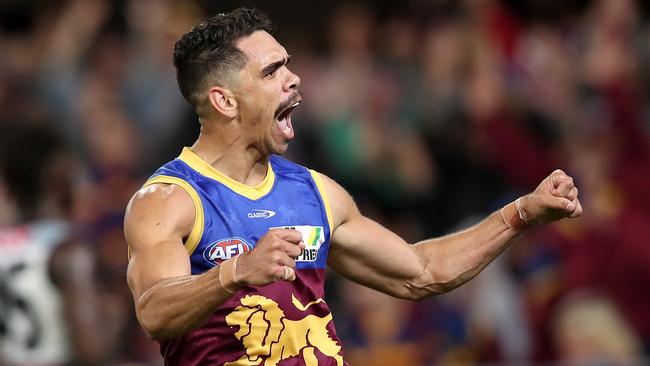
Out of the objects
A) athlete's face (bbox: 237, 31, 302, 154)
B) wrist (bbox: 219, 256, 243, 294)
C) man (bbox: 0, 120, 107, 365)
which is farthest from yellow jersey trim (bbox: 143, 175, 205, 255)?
man (bbox: 0, 120, 107, 365)

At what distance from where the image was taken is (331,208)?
4957mm

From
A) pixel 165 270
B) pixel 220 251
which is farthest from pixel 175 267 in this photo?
pixel 220 251

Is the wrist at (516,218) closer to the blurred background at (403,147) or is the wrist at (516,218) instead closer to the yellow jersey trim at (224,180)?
the yellow jersey trim at (224,180)

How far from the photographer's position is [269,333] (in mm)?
4598

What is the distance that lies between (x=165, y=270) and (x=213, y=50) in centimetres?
90

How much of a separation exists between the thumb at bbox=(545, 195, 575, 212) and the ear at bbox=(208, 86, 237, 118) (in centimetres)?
118

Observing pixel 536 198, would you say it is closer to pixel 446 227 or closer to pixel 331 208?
pixel 331 208

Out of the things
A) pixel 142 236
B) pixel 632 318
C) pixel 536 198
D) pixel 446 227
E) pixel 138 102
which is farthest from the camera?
pixel 138 102

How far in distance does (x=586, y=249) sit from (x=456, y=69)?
2313 millimetres

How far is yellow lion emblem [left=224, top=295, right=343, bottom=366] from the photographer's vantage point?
15.0ft

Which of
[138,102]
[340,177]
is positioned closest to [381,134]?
[340,177]

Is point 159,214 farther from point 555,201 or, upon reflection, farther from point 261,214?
point 555,201

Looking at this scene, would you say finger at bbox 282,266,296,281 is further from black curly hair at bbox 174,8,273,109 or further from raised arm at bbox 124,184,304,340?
black curly hair at bbox 174,8,273,109

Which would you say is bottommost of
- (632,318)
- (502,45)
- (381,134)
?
(632,318)
